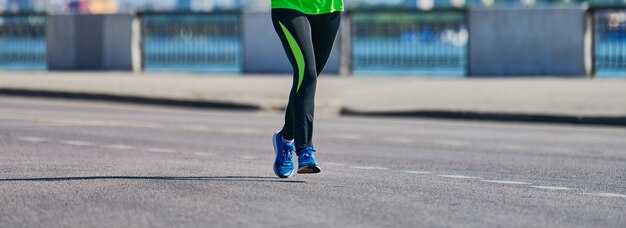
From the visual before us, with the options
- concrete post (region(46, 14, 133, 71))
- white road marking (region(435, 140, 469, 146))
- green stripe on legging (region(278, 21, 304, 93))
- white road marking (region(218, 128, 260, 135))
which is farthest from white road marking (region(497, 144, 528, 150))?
concrete post (region(46, 14, 133, 71))

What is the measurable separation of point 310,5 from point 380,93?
13.8m

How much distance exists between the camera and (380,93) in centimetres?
2311

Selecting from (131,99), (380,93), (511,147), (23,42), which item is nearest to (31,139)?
(511,147)

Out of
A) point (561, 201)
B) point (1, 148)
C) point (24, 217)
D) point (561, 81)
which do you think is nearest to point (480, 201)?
point (561, 201)

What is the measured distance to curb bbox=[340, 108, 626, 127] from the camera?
1809 centimetres

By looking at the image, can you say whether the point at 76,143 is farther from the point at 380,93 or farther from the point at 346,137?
the point at 380,93

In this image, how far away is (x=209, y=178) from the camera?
382 inches

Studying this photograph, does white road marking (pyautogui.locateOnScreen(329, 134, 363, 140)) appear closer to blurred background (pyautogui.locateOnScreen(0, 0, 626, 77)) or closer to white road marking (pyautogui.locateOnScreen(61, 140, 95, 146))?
white road marking (pyautogui.locateOnScreen(61, 140, 95, 146))

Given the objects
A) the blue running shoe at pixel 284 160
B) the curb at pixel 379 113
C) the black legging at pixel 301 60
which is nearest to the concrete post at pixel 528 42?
the curb at pixel 379 113

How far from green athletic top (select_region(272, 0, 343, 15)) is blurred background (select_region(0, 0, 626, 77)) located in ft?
59.5

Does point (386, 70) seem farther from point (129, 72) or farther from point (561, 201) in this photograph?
point (561, 201)

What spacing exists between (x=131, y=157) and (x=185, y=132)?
3754mm

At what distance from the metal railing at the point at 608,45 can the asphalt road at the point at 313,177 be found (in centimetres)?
1048

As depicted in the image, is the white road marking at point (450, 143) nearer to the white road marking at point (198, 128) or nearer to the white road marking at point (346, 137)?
the white road marking at point (346, 137)
